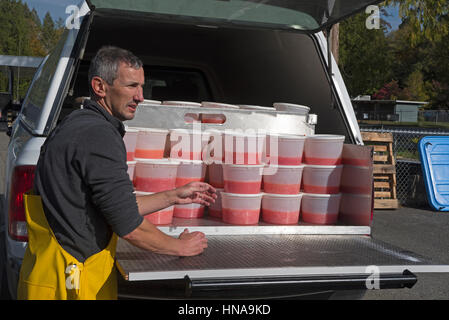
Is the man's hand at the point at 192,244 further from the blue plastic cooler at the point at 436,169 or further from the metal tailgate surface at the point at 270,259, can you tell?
the blue plastic cooler at the point at 436,169

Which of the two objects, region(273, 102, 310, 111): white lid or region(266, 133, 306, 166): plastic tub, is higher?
region(273, 102, 310, 111): white lid

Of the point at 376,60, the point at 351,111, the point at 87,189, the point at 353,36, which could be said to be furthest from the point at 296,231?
the point at 376,60

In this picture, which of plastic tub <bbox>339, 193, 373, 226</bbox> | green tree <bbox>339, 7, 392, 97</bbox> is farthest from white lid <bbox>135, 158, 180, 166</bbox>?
green tree <bbox>339, 7, 392, 97</bbox>

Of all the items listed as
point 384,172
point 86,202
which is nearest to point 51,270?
point 86,202

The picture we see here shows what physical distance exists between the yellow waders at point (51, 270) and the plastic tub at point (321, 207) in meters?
1.64

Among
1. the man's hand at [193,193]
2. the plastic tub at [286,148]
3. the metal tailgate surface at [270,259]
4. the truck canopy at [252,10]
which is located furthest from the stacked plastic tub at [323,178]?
the truck canopy at [252,10]

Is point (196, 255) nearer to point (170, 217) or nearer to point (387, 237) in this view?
point (170, 217)

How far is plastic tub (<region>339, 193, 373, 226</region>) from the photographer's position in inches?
134

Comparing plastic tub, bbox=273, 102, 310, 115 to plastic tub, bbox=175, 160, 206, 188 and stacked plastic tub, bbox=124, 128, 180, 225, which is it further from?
stacked plastic tub, bbox=124, 128, 180, 225

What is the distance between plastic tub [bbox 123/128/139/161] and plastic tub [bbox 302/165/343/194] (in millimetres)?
1207

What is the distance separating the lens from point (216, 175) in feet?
11.6

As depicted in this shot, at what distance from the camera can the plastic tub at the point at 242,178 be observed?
3.34 meters
